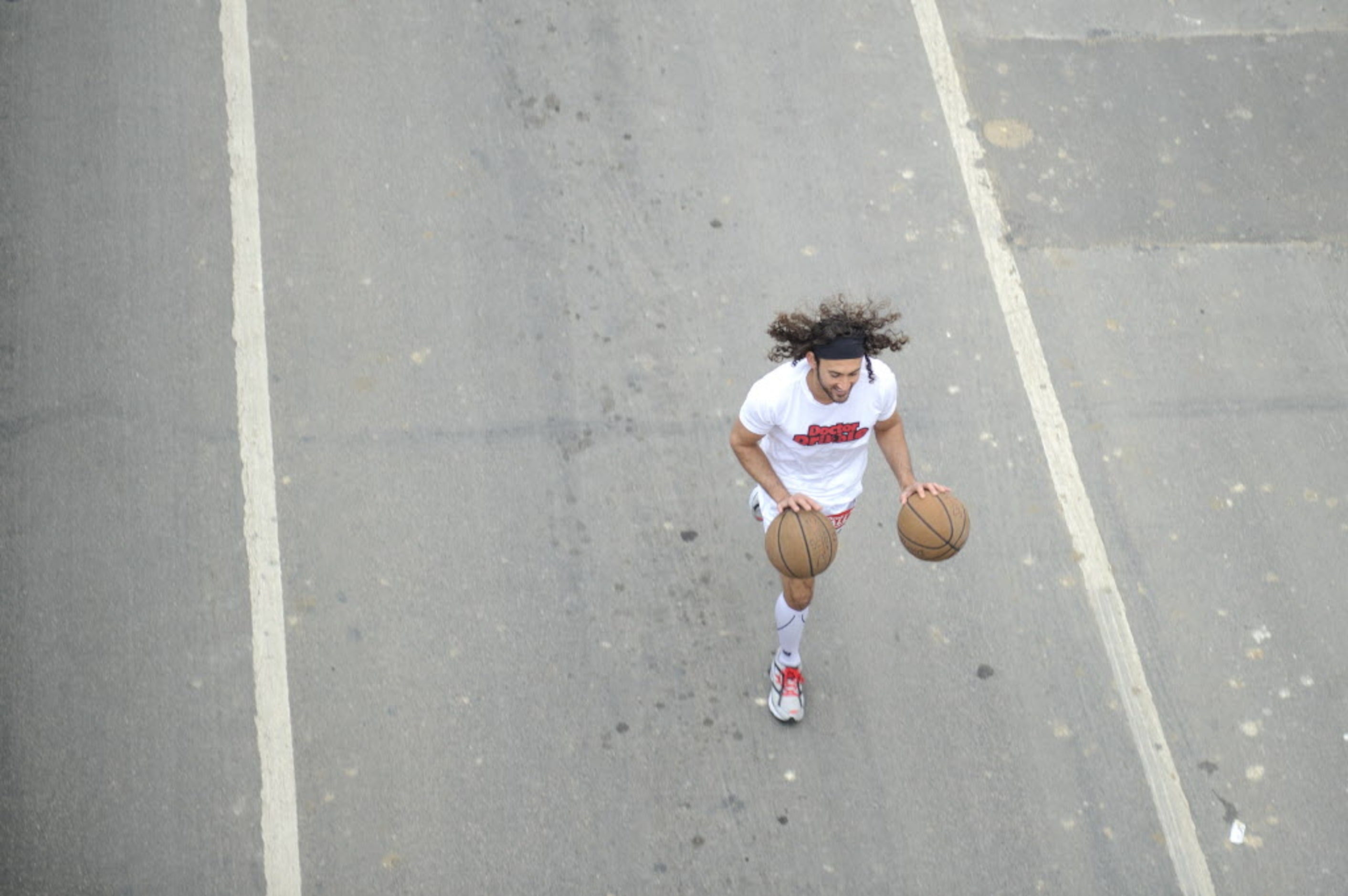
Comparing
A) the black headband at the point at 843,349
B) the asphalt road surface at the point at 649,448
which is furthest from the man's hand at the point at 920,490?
the asphalt road surface at the point at 649,448

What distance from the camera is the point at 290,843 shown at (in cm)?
624

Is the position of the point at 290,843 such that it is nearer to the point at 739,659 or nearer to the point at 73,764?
the point at 73,764

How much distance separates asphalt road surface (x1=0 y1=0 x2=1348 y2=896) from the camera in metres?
6.42

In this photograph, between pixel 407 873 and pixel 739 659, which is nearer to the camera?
pixel 407 873

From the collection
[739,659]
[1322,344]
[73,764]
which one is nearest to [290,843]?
[73,764]

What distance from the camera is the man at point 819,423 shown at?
557cm

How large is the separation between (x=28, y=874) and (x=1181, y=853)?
5.06m

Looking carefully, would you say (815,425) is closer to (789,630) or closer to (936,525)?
(936,525)

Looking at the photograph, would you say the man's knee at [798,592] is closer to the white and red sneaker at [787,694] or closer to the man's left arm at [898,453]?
the white and red sneaker at [787,694]

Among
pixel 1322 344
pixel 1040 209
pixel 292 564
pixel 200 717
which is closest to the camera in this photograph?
pixel 200 717

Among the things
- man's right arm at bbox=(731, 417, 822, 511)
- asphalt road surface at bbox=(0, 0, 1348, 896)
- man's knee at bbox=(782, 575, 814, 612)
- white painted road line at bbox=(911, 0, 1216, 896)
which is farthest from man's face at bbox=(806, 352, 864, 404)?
white painted road line at bbox=(911, 0, 1216, 896)

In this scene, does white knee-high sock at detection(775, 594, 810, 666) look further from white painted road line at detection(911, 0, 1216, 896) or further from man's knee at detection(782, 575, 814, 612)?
white painted road line at detection(911, 0, 1216, 896)

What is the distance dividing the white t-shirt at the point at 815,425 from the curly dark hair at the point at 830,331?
0.26 feet

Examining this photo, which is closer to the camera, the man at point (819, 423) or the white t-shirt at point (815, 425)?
the man at point (819, 423)
